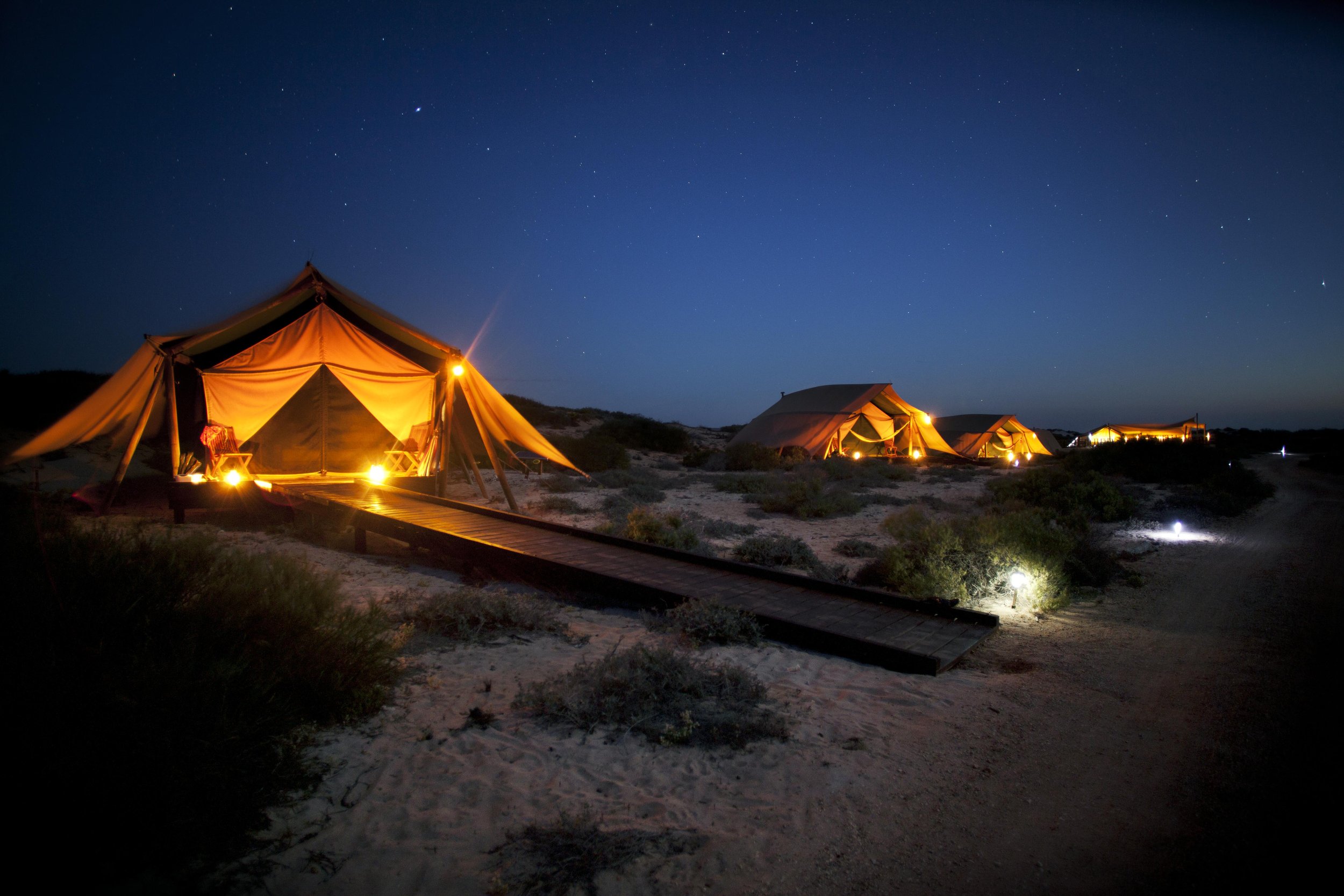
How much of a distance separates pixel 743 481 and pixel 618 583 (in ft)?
30.9

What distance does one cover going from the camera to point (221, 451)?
9.68 metres

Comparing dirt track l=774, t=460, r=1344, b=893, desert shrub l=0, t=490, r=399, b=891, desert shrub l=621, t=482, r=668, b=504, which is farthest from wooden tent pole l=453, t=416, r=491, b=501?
dirt track l=774, t=460, r=1344, b=893

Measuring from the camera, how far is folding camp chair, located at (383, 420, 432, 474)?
451 inches

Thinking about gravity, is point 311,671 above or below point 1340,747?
above

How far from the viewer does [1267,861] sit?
2135 millimetres

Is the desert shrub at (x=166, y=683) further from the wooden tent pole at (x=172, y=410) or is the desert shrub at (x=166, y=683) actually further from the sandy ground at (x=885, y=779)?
the wooden tent pole at (x=172, y=410)

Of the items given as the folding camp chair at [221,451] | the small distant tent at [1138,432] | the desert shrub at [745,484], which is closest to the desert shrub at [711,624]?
the folding camp chair at [221,451]

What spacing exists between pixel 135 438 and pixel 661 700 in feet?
27.4

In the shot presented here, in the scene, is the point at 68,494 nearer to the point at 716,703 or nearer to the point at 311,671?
the point at 311,671

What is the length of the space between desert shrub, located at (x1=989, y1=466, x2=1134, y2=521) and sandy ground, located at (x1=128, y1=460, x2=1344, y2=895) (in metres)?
6.25

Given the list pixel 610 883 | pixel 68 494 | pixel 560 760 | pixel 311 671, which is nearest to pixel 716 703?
pixel 560 760

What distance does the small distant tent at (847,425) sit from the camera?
21656 millimetres

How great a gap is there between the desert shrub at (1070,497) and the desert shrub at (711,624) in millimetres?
7017

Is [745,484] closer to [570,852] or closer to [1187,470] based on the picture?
[1187,470]
